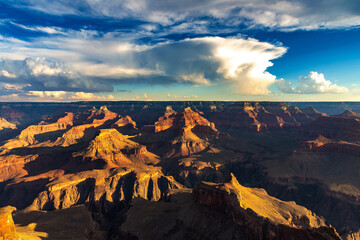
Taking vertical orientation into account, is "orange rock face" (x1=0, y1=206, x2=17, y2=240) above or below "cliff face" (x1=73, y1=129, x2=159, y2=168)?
above

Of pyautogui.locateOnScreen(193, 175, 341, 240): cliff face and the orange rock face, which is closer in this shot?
pyautogui.locateOnScreen(193, 175, 341, 240): cliff face

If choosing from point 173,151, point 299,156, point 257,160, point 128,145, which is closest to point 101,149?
point 128,145

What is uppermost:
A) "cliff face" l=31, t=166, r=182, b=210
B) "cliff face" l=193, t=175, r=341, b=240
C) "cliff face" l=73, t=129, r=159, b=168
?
"cliff face" l=193, t=175, r=341, b=240

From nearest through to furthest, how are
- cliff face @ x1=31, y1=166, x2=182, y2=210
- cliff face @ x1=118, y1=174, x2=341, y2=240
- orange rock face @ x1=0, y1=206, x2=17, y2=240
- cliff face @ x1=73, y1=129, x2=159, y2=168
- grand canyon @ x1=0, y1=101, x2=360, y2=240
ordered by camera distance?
orange rock face @ x1=0, y1=206, x2=17, y2=240
cliff face @ x1=118, y1=174, x2=341, y2=240
grand canyon @ x1=0, y1=101, x2=360, y2=240
cliff face @ x1=31, y1=166, x2=182, y2=210
cliff face @ x1=73, y1=129, x2=159, y2=168

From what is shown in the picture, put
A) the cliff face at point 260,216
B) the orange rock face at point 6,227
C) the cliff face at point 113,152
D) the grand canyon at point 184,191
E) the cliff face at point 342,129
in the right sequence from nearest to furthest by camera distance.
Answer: the cliff face at point 260,216, the orange rock face at point 6,227, the grand canyon at point 184,191, the cliff face at point 113,152, the cliff face at point 342,129

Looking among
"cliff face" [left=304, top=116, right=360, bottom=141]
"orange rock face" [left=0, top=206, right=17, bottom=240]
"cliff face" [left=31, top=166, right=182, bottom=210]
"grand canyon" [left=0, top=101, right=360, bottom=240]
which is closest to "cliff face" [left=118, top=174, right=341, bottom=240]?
"grand canyon" [left=0, top=101, right=360, bottom=240]

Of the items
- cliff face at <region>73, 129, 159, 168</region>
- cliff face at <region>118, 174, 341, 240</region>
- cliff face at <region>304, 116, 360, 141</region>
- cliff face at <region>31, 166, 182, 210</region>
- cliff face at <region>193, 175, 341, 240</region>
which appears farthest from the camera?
cliff face at <region>304, 116, 360, 141</region>

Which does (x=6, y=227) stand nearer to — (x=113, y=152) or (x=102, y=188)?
(x=102, y=188)

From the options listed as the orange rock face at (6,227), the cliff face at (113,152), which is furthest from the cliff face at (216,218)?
the cliff face at (113,152)

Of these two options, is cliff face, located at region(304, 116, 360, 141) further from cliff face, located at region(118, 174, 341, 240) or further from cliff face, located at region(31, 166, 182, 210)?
cliff face, located at region(31, 166, 182, 210)

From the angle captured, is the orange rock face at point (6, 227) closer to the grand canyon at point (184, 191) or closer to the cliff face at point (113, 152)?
the grand canyon at point (184, 191)

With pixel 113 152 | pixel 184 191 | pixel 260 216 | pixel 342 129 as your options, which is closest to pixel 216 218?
pixel 260 216
